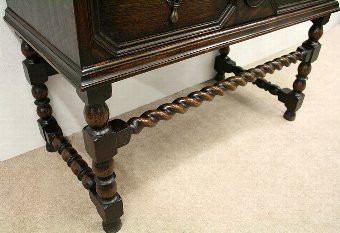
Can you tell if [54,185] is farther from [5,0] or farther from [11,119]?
[5,0]

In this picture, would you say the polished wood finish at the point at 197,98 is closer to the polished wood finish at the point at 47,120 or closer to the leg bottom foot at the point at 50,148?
the polished wood finish at the point at 47,120

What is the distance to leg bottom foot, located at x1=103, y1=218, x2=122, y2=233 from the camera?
78 cm

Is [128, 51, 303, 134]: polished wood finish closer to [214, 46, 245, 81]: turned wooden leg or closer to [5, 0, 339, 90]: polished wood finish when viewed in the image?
[5, 0, 339, 90]: polished wood finish

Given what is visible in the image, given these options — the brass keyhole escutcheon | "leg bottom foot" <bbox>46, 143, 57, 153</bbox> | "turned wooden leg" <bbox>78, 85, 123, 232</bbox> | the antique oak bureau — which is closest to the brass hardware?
the antique oak bureau

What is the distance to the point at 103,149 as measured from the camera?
65 centimetres

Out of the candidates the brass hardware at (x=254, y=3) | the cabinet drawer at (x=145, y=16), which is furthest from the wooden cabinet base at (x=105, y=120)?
the brass hardware at (x=254, y=3)

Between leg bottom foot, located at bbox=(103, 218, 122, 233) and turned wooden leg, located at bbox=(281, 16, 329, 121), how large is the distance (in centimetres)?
76

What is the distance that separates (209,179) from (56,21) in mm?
627

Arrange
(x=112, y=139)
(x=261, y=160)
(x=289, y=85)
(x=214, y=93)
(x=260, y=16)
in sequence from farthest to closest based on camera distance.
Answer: (x=289, y=85) < (x=261, y=160) < (x=214, y=93) < (x=260, y=16) < (x=112, y=139)

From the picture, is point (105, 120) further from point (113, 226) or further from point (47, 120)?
point (47, 120)

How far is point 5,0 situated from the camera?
2.58 feet

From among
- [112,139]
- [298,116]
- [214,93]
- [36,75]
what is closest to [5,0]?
[36,75]

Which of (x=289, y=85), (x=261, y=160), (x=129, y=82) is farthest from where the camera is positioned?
(x=289, y=85)

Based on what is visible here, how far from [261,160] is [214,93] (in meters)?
0.31
